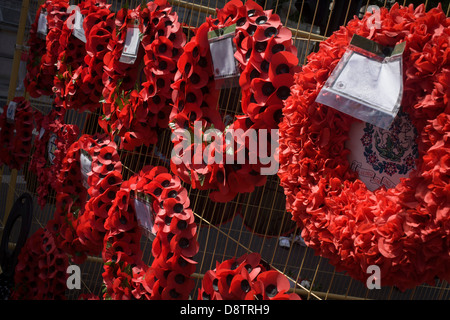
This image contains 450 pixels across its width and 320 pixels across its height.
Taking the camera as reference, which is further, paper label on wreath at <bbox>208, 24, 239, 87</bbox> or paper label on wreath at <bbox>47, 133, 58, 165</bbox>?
paper label on wreath at <bbox>47, 133, 58, 165</bbox>

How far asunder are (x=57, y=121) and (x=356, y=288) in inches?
112

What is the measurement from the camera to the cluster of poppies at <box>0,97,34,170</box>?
3920mm

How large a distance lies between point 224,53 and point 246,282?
2.65 feet

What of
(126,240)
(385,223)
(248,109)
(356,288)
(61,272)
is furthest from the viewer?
(356,288)

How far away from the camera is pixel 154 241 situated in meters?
2.19

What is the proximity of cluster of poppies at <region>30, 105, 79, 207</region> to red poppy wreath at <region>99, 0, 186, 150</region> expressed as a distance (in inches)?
19.4

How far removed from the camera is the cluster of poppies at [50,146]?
3.23 meters

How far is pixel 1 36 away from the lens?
7953 millimetres

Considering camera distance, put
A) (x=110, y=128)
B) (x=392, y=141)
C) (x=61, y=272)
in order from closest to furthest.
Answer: (x=392, y=141), (x=110, y=128), (x=61, y=272)

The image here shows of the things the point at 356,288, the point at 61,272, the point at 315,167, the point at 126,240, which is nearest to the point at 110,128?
the point at 126,240

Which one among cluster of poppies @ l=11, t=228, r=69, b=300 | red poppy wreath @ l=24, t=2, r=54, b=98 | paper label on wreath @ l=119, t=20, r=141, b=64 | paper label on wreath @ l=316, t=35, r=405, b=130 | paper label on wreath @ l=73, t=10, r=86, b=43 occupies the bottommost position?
cluster of poppies @ l=11, t=228, r=69, b=300

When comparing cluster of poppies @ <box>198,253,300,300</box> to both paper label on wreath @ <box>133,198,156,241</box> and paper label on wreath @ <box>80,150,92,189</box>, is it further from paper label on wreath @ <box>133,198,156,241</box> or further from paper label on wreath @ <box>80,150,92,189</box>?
paper label on wreath @ <box>80,150,92,189</box>

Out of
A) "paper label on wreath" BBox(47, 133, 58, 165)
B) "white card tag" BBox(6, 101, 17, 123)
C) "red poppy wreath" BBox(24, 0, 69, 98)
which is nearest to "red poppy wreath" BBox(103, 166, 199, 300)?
"paper label on wreath" BBox(47, 133, 58, 165)
